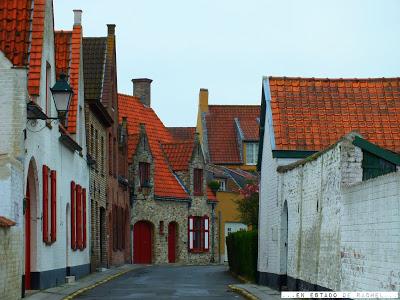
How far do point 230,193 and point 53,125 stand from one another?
37468 millimetres

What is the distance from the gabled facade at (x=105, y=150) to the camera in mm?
39750

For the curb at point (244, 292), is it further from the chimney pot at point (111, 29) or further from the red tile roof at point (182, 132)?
the red tile roof at point (182, 132)

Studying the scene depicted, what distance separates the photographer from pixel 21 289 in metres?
21.4

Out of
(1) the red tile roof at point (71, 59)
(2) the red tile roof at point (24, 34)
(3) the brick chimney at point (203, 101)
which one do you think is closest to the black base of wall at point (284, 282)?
(2) the red tile roof at point (24, 34)

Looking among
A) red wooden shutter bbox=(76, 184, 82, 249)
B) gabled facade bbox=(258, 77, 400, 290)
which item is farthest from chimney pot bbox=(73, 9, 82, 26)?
gabled facade bbox=(258, 77, 400, 290)

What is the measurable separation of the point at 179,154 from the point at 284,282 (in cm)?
3452

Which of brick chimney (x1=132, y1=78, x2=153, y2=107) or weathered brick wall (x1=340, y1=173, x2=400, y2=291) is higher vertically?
brick chimney (x1=132, y1=78, x2=153, y2=107)

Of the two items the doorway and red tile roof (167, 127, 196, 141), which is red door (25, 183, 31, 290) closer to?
the doorway

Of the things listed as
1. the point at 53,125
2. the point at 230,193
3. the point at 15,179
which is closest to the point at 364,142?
the point at 15,179

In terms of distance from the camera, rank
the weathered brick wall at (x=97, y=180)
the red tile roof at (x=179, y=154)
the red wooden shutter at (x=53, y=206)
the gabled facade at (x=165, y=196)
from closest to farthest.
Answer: the red wooden shutter at (x=53, y=206) < the weathered brick wall at (x=97, y=180) < the gabled facade at (x=165, y=196) < the red tile roof at (x=179, y=154)

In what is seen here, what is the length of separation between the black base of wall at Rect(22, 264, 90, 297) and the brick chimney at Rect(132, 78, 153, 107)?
3110cm

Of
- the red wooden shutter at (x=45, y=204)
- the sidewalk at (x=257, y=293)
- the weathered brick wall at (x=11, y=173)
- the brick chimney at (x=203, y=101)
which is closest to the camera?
the weathered brick wall at (x=11, y=173)

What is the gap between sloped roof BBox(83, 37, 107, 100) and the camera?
41.2 meters

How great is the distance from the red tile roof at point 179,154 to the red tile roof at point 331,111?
3070 centimetres
